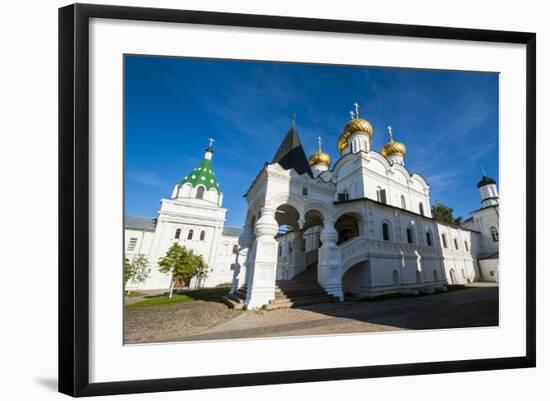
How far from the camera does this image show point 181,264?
12.3 feet

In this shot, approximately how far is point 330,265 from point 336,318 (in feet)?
6.81

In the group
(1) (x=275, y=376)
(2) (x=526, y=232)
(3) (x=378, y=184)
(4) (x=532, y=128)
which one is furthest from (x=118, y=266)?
(3) (x=378, y=184)

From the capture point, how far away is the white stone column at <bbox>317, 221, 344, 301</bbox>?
5.20 m

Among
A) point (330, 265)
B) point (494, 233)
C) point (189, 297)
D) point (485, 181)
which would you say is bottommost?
point (189, 297)

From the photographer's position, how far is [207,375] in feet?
8.83

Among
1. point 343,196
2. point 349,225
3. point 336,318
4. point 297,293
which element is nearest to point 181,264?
point 297,293

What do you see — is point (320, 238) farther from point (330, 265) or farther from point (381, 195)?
point (381, 195)

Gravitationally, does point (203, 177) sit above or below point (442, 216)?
above

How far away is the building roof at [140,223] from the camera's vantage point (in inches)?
110

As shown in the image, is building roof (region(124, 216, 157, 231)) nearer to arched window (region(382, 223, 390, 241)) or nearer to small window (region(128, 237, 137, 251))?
small window (region(128, 237, 137, 251))

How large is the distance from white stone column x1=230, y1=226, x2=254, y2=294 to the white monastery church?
2 centimetres

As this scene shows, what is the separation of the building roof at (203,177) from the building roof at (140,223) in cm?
66

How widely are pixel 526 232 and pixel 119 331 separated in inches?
213

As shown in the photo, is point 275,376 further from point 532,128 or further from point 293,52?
point 532,128
